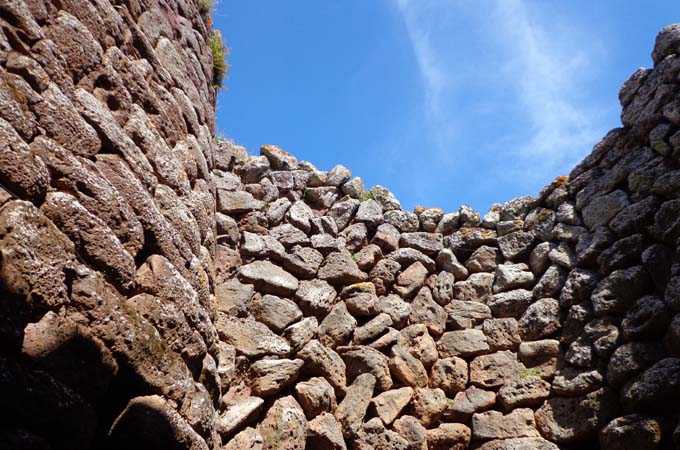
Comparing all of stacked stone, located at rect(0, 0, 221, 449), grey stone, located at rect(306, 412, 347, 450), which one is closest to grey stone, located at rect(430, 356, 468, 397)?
grey stone, located at rect(306, 412, 347, 450)

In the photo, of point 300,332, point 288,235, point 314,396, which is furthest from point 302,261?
point 314,396

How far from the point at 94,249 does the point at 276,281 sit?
2267mm

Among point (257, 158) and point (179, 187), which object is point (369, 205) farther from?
point (179, 187)

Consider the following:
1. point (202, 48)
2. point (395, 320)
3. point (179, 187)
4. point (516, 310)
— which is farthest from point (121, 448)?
point (516, 310)

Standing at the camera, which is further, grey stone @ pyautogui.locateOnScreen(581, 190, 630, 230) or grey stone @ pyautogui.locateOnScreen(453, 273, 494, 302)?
grey stone @ pyautogui.locateOnScreen(453, 273, 494, 302)

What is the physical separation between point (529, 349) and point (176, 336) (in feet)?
9.76

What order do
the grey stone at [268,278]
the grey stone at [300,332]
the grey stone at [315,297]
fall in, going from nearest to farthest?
the grey stone at [300,332] < the grey stone at [268,278] < the grey stone at [315,297]

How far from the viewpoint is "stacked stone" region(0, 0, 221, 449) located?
175 cm

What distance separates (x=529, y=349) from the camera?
455 cm

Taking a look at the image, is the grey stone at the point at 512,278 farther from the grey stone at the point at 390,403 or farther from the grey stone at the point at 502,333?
the grey stone at the point at 390,403

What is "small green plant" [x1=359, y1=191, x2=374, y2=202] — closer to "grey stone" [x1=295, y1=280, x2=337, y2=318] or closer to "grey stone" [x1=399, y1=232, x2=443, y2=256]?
"grey stone" [x1=399, y1=232, x2=443, y2=256]

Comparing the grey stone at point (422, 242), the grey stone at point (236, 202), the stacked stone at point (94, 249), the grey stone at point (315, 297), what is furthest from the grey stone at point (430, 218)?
the stacked stone at point (94, 249)

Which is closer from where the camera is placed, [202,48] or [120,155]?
[120,155]

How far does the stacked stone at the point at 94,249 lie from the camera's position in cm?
175
